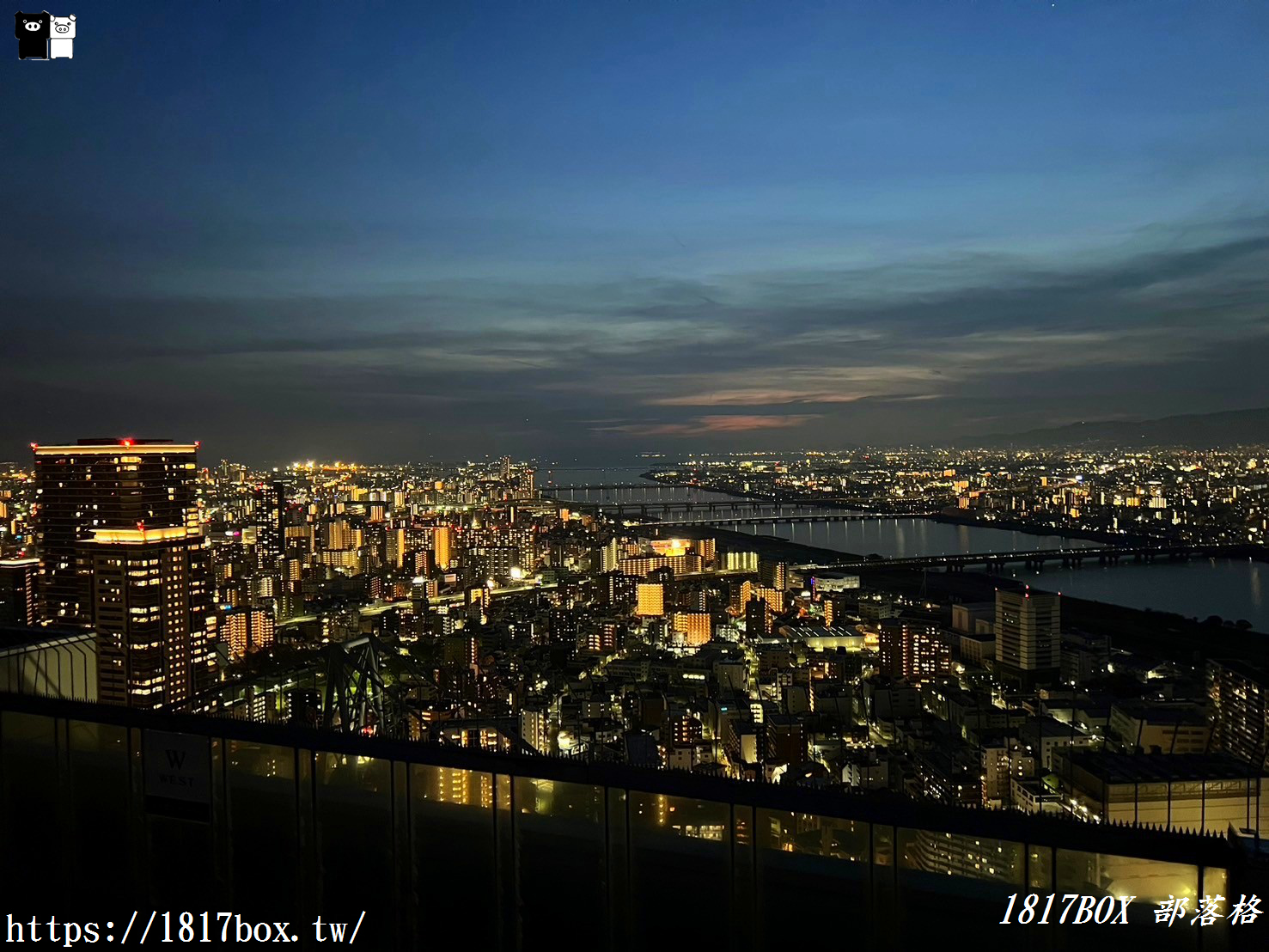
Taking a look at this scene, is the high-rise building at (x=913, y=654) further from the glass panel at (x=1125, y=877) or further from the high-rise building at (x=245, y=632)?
the glass panel at (x=1125, y=877)

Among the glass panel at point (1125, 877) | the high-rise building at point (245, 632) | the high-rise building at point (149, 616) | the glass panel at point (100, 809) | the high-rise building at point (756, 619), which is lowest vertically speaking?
the high-rise building at point (756, 619)

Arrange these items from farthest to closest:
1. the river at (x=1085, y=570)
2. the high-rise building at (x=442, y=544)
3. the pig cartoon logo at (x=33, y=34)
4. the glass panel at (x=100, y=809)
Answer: the high-rise building at (x=442, y=544) < the river at (x=1085, y=570) < the pig cartoon logo at (x=33, y=34) < the glass panel at (x=100, y=809)

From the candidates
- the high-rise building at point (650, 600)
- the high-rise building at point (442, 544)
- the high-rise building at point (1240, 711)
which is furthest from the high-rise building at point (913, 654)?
the high-rise building at point (442, 544)

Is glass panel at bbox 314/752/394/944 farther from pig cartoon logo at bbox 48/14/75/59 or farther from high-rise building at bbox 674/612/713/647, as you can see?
high-rise building at bbox 674/612/713/647

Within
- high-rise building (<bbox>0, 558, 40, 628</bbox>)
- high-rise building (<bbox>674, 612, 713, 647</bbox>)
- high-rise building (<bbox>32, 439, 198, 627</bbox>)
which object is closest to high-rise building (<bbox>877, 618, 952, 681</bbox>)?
high-rise building (<bbox>674, 612, 713, 647</bbox>)

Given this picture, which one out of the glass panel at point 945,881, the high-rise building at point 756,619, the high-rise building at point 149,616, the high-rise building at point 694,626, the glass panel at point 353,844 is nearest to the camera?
the glass panel at point 945,881

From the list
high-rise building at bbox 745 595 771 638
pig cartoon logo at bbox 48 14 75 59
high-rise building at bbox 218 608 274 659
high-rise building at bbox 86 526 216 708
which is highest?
pig cartoon logo at bbox 48 14 75 59
